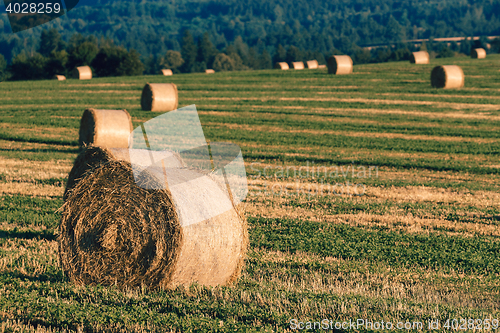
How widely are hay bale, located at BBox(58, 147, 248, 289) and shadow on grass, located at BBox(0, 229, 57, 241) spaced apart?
2068 millimetres

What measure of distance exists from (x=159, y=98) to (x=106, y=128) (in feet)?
32.0

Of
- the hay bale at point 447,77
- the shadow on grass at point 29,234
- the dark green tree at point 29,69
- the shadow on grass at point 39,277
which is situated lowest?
the dark green tree at point 29,69

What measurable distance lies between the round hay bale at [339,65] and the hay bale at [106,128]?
2567 cm

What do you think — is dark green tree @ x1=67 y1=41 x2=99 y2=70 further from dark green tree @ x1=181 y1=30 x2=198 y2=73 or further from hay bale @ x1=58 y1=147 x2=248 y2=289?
hay bale @ x1=58 y1=147 x2=248 y2=289

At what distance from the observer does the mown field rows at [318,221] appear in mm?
6461

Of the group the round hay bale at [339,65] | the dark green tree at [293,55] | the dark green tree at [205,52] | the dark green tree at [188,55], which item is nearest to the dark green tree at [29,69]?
the round hay bale at [339,65]

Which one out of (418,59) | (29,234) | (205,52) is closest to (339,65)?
(418,59)

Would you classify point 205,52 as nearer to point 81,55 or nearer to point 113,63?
point 113,63

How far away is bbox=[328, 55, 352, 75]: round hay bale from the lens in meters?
41.2

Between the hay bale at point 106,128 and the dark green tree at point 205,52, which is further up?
the hay bale at point 106,128

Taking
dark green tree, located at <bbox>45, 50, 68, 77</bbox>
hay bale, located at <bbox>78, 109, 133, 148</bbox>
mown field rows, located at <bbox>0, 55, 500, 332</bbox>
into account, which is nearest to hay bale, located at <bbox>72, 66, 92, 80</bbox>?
mown field rows, located at <bbox>0, 55, 500, 332</bbox>

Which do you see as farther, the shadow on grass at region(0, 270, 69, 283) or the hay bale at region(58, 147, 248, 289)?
the shadow on grass at region(0, 270, 69, 283)

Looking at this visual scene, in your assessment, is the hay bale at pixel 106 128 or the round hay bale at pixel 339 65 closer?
the hay bale at pixel 106 128

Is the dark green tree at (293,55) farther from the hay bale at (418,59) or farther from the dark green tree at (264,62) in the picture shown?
the hay bale at (418,59)
